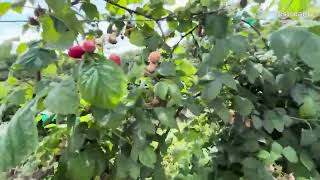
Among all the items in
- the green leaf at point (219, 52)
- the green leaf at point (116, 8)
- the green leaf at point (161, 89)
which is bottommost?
the green leaf at point (161, 89)

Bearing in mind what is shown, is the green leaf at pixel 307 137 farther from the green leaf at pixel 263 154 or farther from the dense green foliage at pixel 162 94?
the green leaf at pixel 263 154

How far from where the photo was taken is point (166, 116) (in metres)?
1.52

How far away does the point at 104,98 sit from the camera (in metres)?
1.20

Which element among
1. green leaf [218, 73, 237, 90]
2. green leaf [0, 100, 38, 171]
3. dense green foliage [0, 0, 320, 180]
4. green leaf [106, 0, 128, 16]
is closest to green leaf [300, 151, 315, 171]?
dense green foliage [0, 0, 320, 180]

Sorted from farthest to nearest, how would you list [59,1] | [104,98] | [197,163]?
[197,163] → [104,98] → [59,1]

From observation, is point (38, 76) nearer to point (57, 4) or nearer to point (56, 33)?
point (56, 33)

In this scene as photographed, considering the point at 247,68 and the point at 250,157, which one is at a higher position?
the point at 247,68

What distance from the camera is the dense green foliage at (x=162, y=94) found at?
1.23 m

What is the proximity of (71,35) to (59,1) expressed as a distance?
0.21 metres

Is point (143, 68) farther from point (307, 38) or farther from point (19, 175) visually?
point (19, 175)

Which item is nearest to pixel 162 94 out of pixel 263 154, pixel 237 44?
pixel 237 44

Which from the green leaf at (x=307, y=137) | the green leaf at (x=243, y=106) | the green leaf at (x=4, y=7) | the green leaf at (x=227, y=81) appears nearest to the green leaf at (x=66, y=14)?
the green leaf at (x=4, y=7)

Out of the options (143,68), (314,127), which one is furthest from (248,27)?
(143,68)

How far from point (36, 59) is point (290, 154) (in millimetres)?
923
